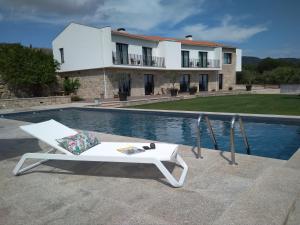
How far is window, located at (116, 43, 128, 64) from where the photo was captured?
2319 centimetres

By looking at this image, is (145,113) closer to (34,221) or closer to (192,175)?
(192,175)

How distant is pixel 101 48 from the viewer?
858 inches

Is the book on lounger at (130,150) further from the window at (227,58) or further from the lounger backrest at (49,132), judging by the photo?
the window at (227,58)

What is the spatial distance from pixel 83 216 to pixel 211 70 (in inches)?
1243

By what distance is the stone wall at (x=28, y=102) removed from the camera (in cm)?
1842

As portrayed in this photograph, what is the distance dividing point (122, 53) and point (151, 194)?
71.3 ft

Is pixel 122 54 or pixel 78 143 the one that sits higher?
pixel 122 54

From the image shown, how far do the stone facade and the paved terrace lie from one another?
18.7 meters

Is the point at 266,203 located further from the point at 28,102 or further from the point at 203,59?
the point at 203,59

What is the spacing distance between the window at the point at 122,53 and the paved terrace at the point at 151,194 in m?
19.7

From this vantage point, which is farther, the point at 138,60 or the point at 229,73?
the point at 229,73

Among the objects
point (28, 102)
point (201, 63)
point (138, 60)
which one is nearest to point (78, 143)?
point (28, 102)

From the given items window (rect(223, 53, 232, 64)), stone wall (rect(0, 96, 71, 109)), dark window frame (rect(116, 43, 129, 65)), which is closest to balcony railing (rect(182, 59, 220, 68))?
window (rect(223, 53, 232, 64))

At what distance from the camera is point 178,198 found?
122 inches
